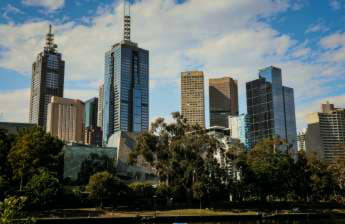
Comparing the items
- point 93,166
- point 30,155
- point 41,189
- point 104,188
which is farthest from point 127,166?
point 41,189

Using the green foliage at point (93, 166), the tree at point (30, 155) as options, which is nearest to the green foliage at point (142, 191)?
the tree at point (30, 155)

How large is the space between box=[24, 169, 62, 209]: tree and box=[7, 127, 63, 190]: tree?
7.55 meters

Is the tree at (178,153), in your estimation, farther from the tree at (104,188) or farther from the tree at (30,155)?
the tree at (30,155)

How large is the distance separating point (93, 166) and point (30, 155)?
37821 mm

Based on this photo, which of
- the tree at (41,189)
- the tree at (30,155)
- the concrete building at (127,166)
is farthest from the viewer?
the concrete building at (127,166)

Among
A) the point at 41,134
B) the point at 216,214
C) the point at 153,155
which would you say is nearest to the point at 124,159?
the point at 153,155

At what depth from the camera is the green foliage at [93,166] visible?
404 ft

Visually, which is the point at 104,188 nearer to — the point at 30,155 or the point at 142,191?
the point at 142,191

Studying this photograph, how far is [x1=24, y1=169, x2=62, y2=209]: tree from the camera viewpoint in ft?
249

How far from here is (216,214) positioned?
8562cm

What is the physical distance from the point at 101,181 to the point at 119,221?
12586 mm

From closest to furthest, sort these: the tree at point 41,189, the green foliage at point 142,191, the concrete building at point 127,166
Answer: the tree at point 41,189
the green foliage at point 142,191
the concrete building at point 127,166

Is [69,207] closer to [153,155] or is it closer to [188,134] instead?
[153,155]

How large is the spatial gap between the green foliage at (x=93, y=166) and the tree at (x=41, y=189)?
4239cm
